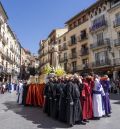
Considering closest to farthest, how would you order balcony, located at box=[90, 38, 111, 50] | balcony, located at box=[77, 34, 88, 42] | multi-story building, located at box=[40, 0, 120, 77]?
multi-story building, located at box=[40, 0, 120, 77] < balcony, located at box=[90, 38, 111, 50] < balcony, located at box=[77, 34, 88, 42]

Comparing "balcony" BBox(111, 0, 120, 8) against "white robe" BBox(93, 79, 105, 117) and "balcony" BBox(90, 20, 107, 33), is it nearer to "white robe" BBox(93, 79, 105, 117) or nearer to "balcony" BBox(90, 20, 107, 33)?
"balcony" BBox(90, 20, 107, 33)

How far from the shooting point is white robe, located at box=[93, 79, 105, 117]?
1047 cm

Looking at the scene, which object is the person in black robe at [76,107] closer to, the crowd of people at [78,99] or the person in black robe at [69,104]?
the crowd of people at [78,99]

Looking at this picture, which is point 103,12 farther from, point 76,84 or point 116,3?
point 76,84

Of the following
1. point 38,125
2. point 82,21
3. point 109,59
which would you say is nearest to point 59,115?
point 38,125

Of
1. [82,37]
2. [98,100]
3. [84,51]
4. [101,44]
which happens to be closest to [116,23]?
[101,44]

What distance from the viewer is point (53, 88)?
432 inches

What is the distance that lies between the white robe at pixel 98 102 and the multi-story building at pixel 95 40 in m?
23.9

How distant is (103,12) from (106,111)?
3156cm

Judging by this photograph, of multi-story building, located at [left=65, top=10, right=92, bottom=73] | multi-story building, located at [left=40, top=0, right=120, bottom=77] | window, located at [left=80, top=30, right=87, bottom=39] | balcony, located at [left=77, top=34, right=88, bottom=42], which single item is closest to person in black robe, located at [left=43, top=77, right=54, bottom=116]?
multi-story building, located at [left=40, top=0, right=120, bottom=77]

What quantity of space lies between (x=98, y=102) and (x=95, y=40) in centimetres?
3232

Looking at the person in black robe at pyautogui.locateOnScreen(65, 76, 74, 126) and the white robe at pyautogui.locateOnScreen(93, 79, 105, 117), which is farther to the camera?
the white robe at pyautogui.locateOnScreen(93, 79, 105, 117)

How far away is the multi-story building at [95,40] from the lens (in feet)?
123

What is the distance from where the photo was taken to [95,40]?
138ft
